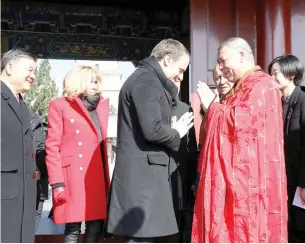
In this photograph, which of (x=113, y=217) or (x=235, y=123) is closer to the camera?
(x=235, y=123)

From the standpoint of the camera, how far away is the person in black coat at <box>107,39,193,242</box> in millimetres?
2328

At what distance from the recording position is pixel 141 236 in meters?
2.33

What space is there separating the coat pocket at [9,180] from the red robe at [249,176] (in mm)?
903

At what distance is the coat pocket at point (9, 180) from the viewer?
6.85 ft

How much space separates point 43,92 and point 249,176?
66.1 feet

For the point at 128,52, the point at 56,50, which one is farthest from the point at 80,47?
the point at 128,52

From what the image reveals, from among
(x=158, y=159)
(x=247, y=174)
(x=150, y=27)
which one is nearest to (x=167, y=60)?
(x=158, y=159)

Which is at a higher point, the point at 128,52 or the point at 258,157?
the point at 128,52

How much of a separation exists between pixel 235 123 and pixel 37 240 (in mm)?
2473

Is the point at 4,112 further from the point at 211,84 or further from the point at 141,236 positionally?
the point at 211,84

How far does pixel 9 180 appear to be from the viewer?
6.91ft

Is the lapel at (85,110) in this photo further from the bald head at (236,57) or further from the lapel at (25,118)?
the bald head at (236,57)

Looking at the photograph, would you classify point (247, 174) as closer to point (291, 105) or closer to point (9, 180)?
point (291, 105)

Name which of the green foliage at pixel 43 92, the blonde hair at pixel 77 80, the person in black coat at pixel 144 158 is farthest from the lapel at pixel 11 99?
the green foliage at pixel 43 92
